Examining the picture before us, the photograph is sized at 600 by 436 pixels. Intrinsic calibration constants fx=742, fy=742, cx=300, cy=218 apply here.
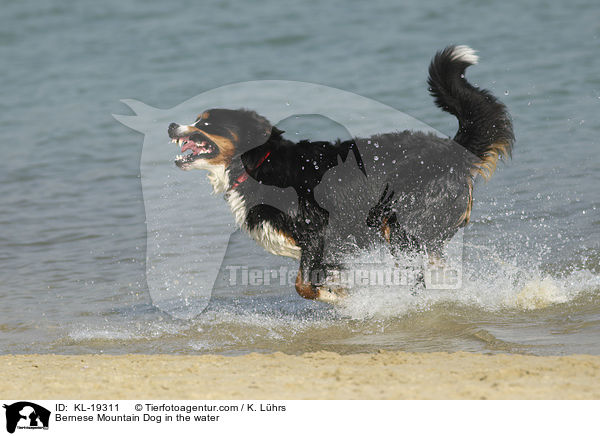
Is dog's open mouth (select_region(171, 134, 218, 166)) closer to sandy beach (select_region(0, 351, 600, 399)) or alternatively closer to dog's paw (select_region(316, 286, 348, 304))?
dog's paw (select_region(316, 286, 348, 304))

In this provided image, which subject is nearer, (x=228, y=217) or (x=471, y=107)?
(x=471, y=107)

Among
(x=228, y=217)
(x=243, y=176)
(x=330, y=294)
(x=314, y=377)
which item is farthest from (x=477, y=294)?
(x=228, y=217)

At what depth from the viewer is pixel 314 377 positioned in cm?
345

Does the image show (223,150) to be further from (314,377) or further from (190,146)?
(314,377)

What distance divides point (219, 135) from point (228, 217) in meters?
2.61

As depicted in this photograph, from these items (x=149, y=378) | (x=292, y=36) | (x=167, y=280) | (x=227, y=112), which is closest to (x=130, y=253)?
(x=167, y=280)

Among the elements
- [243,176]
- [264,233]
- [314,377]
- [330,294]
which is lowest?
[314,377]

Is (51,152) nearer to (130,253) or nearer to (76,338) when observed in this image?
(130,253)

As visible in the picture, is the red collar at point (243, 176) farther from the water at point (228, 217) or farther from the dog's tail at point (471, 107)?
the dog's tail at point (471, 107)

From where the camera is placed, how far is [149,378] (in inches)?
142

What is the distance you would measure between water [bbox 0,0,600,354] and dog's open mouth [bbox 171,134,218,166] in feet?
3.72
